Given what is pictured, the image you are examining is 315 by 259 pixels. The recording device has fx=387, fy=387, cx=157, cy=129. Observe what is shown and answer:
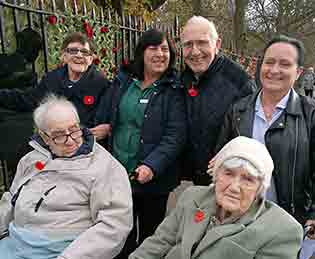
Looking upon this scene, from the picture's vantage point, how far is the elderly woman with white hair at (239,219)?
1.79 meters

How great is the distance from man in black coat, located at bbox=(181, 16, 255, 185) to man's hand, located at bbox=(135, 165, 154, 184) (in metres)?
0.41

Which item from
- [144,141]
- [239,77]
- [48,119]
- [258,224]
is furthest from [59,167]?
[239,77]

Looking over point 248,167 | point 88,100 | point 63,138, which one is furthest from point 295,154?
point 88,100

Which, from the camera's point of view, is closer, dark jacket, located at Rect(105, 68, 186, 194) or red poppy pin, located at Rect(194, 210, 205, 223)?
red poppy pin, located at Rect(194, 210, 205, 223)

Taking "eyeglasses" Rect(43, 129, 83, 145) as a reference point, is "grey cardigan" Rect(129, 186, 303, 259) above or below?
below

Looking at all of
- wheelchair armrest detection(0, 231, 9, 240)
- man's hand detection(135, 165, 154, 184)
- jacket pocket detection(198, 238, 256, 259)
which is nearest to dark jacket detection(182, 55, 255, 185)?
man's hand detection(135, 165, 154, 184)

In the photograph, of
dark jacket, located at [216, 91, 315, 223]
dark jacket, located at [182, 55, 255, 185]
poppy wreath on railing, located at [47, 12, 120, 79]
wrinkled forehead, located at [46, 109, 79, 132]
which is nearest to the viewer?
dark jacket, located at [216, 91, 315, 223]

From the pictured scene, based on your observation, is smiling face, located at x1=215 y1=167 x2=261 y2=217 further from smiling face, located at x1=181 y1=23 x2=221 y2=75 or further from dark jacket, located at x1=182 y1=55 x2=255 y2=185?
smiling face, located at x1=181 y1=23 x2=221 y2=75

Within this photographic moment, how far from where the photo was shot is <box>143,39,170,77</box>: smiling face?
2.64m

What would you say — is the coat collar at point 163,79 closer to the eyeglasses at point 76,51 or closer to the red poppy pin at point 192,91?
the red poppy pin at point 192,91

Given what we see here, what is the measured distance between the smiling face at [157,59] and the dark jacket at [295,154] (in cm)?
78

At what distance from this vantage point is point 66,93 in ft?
9.01

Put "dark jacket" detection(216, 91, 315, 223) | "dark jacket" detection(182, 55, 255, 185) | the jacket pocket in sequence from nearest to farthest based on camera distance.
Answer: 1. the jacket pocket
2. "dark jacket" detection(216, 91, 315, 223)
3. "dark jacket" detection(182, 55, 255, 185)

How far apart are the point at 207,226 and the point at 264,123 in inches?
28.1
